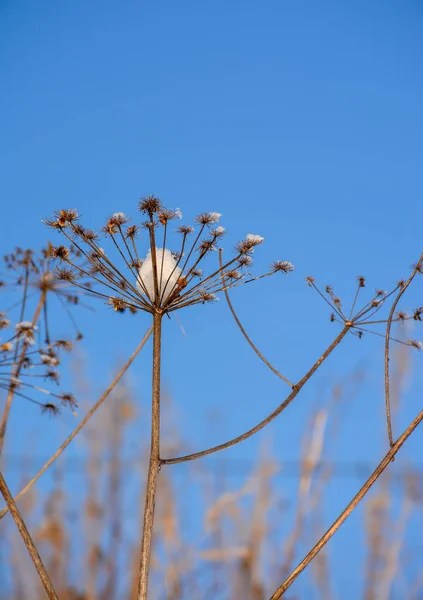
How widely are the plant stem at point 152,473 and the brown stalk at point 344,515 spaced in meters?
0.30

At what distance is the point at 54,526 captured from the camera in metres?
6.05

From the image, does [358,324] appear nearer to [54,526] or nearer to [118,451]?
[118,451]

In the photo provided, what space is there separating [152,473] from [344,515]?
0.46 meters

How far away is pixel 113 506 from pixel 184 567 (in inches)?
28.9

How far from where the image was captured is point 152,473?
1.71 m

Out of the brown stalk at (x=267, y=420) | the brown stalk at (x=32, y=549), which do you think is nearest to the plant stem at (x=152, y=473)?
the brown stalk at (x=267, y=420)

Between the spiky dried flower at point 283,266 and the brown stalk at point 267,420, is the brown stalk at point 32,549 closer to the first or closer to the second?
the brown stalk at point 267,420

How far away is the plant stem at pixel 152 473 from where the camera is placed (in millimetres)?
1606

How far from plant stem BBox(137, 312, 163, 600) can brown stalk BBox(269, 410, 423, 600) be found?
11.6 inches

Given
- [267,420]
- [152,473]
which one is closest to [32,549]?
[152,473]

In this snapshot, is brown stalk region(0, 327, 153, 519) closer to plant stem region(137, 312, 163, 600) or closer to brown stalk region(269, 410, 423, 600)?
plant stem region(137, 312, 163, 600)

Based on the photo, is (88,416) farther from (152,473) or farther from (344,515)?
(344,515)

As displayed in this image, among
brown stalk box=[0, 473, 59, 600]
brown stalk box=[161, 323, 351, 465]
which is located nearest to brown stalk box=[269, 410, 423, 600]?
brown stalk box=[161, 323, 351, 465]

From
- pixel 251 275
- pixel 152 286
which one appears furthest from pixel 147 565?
pixel 251 275
